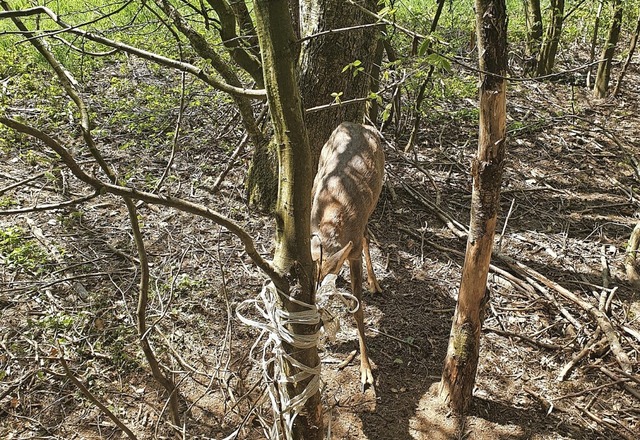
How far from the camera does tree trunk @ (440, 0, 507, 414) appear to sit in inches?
106

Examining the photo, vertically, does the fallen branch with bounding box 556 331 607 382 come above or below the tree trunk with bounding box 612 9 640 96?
below

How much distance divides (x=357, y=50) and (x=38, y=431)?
377 centimetres

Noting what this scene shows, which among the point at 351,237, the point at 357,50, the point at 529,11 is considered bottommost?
the point at 351,237

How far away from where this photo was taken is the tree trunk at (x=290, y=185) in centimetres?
178

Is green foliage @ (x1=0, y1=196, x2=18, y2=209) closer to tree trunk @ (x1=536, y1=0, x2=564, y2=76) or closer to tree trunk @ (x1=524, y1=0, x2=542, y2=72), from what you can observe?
tree trunk @ (x1=536, y1=0, x2=564, y2=76)

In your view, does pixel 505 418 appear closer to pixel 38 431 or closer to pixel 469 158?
pixel 38 431

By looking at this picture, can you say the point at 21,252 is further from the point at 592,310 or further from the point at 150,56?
the point at 592,310

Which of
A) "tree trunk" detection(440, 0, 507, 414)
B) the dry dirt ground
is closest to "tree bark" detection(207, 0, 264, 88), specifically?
the dry dirt ground

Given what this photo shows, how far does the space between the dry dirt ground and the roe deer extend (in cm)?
47

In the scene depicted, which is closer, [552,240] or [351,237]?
[351,237]

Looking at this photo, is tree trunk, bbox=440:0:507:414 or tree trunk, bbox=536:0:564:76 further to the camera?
tree trunk, bbox=536:0:564:76

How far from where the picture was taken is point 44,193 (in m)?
5.18

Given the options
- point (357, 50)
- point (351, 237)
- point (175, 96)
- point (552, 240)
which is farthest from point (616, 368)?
point (175, 96)

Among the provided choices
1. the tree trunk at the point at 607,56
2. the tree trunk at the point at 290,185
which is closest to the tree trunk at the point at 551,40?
the tree trunk at the point at 607,56
